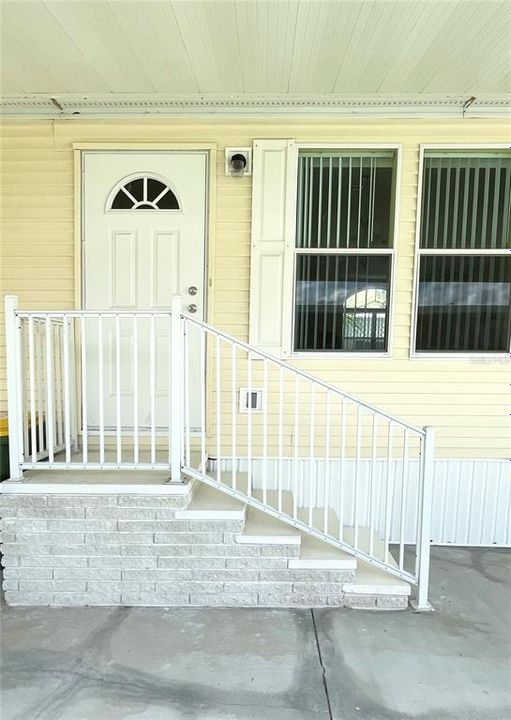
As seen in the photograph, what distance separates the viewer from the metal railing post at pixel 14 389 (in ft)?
7.80

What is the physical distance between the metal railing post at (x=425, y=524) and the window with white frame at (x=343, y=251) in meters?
1.07

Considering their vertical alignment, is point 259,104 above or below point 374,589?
above

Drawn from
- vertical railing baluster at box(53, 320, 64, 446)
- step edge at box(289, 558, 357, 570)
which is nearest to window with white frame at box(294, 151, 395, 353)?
step edge at box(289, 558, 357, 570)

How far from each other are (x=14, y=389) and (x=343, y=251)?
2.41 m

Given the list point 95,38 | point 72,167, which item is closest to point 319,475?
point 72,167

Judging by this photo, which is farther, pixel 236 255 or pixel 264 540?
pixel 236 255

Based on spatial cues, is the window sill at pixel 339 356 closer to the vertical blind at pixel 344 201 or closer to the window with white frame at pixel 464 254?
the window with white frame at pixel 464 254

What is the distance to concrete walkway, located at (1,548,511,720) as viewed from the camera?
1.69m

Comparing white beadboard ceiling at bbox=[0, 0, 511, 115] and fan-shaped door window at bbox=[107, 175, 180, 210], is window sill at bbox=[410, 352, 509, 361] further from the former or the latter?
fan-shaped door window at bbox=[107, 175, 180, 210]

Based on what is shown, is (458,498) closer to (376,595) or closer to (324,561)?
(376,595)

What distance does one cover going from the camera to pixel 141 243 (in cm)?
320

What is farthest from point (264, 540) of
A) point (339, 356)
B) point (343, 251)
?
point (343, 251)

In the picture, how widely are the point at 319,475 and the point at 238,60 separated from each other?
2908mm

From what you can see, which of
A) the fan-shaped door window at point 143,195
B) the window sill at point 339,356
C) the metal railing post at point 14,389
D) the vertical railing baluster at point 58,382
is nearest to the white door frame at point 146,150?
the fan-shaped door window at point 143,195
